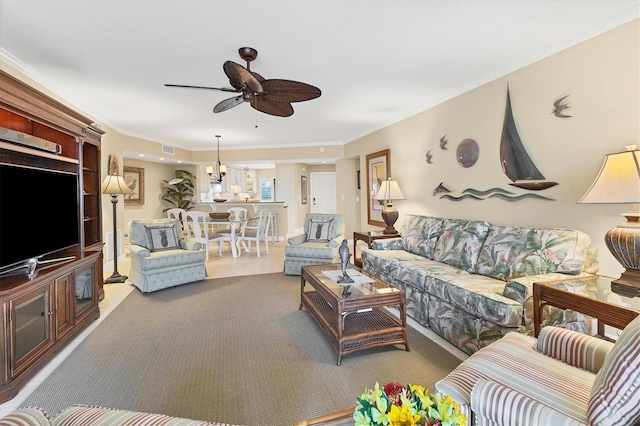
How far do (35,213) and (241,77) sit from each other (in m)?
1.91

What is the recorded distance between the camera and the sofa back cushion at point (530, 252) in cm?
242

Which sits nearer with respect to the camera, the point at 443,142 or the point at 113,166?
the point at 443,142

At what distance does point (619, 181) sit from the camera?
1.94 meters

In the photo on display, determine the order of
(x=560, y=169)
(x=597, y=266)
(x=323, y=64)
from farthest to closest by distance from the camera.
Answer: (x=323, y=64), (x=560, y=169), (x=597, y=266)

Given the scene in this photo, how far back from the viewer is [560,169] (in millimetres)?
2756

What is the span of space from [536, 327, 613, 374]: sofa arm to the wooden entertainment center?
308cm

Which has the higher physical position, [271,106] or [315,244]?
[271,106]

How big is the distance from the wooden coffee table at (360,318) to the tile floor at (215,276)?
467mm

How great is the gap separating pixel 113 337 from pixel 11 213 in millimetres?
1288

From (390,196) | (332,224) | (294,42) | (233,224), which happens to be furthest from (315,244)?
(294,42)

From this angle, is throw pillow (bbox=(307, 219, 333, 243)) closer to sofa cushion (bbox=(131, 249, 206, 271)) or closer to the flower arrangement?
sofa cushion (bbox=(131, 249, 206, 271))

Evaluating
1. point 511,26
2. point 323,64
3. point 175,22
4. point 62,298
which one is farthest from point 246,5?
point 62,298

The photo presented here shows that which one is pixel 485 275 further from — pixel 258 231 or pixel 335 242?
pixel 258 231

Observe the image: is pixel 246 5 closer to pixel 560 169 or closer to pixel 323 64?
pixel 323 64
